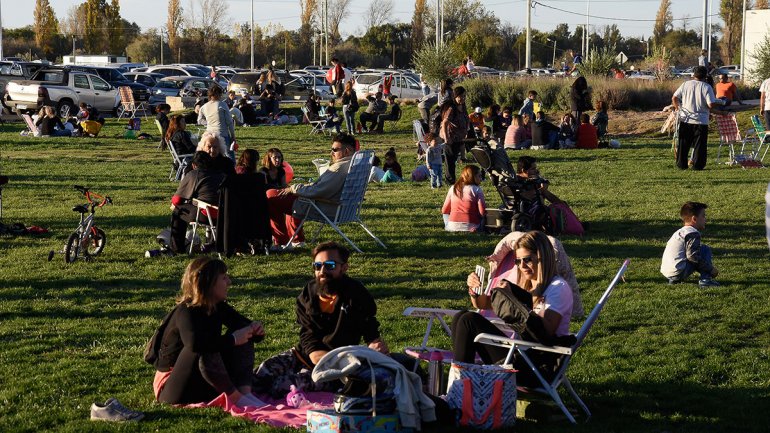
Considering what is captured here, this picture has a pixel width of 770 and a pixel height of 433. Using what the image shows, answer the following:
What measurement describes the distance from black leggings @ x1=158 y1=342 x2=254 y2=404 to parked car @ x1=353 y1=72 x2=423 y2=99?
3379 centimetres

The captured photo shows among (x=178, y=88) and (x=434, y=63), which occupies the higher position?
(x=434, y=63)

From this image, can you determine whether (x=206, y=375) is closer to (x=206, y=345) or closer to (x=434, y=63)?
(x=206, y=345)

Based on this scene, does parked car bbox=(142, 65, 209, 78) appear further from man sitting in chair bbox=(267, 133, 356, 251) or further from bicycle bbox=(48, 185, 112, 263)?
bicycle bbox=(48, 185, 112, 263)

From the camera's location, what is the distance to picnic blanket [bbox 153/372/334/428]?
19.1ft

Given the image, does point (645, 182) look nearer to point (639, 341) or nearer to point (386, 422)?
point (639, 341)

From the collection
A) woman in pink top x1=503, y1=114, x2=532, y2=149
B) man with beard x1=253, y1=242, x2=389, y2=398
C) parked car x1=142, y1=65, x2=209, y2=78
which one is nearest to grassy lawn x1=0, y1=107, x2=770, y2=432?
man with beard x1=253, y1=242, x2=389, y2=398

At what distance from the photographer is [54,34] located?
85.6m

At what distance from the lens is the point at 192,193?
36.3ft

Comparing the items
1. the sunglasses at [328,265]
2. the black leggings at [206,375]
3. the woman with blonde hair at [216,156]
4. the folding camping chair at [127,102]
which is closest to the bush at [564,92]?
the folding camping chair at [127,102]

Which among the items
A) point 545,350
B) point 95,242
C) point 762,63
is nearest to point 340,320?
point 545,350

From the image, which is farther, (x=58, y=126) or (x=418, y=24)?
(x=418, y=24)

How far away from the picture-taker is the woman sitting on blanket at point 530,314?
6004 millimetres

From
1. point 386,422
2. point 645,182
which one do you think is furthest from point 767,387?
point 645,182

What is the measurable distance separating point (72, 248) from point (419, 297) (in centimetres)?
378
